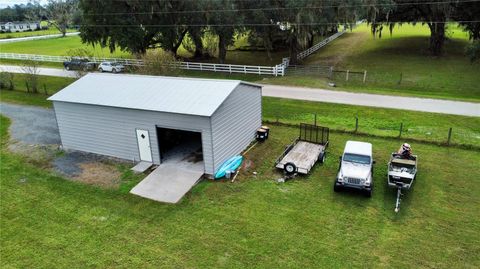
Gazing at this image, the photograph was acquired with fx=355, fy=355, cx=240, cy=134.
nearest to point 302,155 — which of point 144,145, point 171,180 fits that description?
point 171,180

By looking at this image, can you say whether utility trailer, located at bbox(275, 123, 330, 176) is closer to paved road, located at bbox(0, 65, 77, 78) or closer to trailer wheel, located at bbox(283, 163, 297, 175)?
trailer wheel, located at bbox(283, 163, 297, 175)

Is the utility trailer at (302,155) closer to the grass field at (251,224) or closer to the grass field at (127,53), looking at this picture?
the grass field at (251,224)

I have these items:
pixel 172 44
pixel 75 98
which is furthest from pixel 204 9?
pixel 75 98

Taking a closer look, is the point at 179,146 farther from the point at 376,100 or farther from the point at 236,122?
the point at 376,100

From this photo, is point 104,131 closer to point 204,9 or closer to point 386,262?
point 386,262

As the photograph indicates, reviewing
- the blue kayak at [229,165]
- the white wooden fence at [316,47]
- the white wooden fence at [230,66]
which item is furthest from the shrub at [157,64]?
the white wooden fence at [316,47]
